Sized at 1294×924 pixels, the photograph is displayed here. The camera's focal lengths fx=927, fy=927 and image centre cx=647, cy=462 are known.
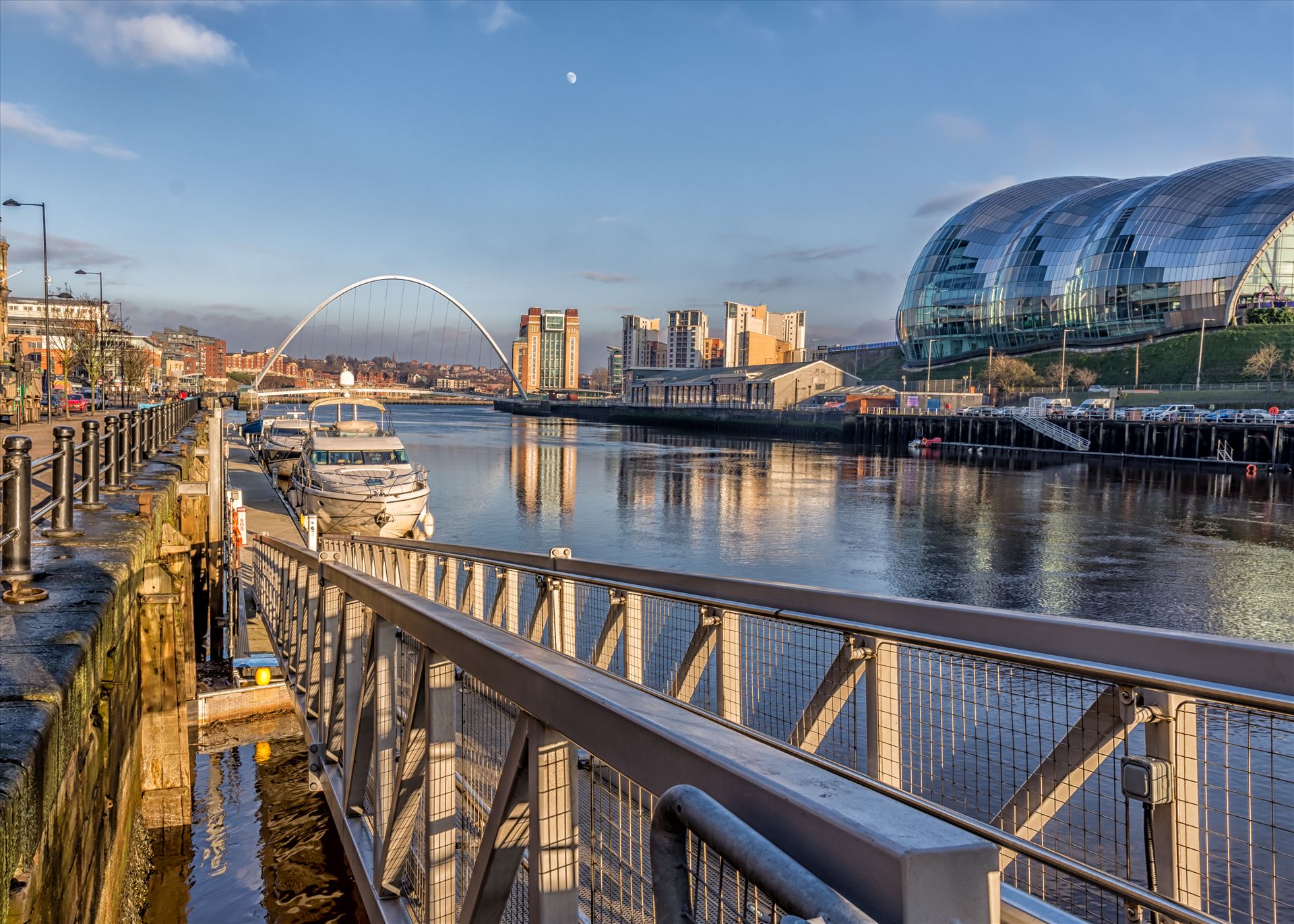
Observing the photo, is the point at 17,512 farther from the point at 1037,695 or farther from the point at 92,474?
the point at 1037,695

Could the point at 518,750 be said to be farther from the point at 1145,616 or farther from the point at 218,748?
the point at 1145,616

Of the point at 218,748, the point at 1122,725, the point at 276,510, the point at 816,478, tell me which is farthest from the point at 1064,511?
the point at 1122,725

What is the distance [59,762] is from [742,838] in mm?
3519

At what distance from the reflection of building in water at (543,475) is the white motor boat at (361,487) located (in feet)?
22.9

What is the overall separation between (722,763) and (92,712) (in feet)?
15.9

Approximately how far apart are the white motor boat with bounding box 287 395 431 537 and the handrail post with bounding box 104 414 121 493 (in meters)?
12.0

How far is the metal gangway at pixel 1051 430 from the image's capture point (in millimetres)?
65250

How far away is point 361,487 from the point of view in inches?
1005

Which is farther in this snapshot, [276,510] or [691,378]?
[691,378]

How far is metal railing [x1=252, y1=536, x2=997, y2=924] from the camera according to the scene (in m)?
1.12

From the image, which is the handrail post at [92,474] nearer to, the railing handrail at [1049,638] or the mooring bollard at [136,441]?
the mooring bollard at [136,441]

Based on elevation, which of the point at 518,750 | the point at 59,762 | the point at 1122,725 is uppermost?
the point at 518,750

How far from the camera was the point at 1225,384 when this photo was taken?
78.1 meters

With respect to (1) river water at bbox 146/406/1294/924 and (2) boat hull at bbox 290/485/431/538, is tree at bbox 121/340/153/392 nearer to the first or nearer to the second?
(1) river water at bbox 146/406/1294/924
